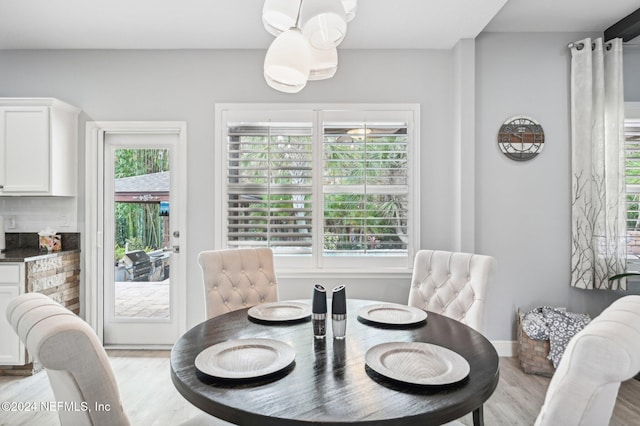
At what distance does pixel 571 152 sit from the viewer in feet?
10.5

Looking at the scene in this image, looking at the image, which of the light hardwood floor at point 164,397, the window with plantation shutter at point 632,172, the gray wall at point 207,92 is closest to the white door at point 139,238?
the gray wall at point 207,92

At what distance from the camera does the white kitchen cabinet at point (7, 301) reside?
2.79 meters

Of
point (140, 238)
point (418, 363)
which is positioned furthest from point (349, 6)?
point (140, 238)

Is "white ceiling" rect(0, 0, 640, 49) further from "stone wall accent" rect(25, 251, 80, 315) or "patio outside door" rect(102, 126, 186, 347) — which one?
"stone wall accent" rect(25, 251, 80, 315)

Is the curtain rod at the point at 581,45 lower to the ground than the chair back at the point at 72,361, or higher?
higher

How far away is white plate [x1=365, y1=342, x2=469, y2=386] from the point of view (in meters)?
1.12

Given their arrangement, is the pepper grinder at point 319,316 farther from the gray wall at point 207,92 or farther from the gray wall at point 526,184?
the gray wall at point 526,184

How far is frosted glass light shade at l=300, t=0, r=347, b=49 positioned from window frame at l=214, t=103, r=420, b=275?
1.95 m

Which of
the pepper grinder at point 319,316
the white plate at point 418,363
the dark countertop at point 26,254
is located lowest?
the white plate at point 418,363

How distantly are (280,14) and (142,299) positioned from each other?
9.61 ft

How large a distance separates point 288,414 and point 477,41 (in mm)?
3388

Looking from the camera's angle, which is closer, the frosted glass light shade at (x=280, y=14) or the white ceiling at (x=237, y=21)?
the frosted glass light shade at (x=280, y=14)

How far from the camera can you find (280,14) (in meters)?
1.46

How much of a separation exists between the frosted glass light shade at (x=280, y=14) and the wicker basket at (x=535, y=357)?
2854 mm
